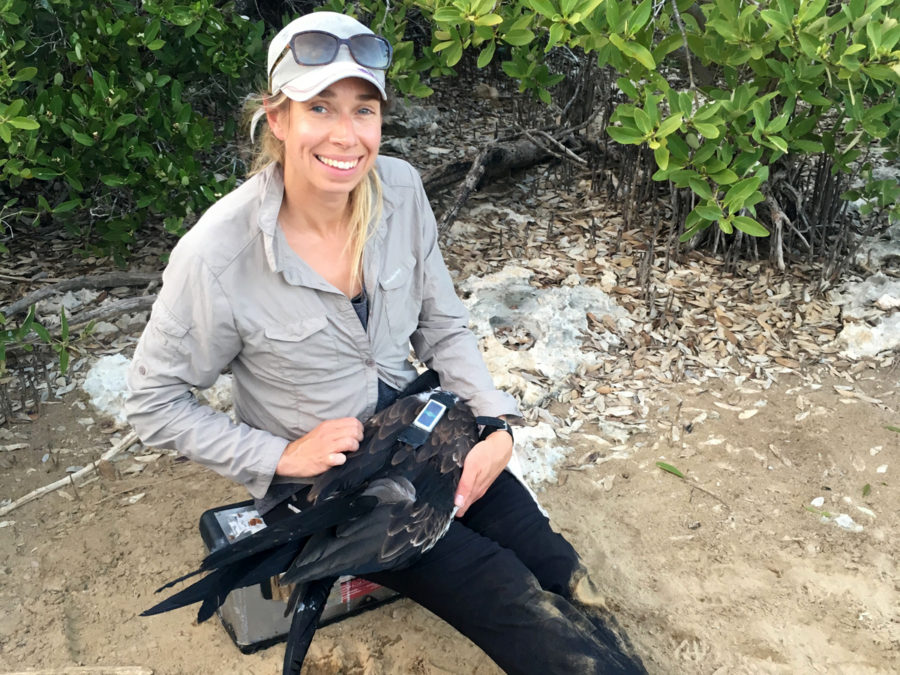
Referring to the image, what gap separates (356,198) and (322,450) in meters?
0.72

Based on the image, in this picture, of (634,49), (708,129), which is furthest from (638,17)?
(708,129)

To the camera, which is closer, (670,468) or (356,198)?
(356,198)

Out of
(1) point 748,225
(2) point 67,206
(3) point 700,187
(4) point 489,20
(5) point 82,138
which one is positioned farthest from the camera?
(2) point 67,206

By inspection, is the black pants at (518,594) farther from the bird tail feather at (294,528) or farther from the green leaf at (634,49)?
the green leaf at (634,49)

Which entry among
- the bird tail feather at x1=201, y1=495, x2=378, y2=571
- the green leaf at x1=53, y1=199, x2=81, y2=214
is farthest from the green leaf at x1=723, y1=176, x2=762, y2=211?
the green leaf at x1=53, y1=199, x2=81, y2=214

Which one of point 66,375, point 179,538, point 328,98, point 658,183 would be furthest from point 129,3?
point 658,183

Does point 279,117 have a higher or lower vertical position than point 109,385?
higher

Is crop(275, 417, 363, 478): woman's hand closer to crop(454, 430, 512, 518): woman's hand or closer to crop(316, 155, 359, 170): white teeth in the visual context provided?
crop(454, 430, 512, 518): woman's hand

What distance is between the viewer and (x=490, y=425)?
240cm

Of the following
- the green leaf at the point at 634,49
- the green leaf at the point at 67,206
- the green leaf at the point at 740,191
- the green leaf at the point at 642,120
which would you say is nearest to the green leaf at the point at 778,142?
the green leaf at the point at 740,191

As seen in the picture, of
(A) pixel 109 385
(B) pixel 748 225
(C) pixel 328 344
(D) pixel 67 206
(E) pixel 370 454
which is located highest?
(B) pixel 748 225

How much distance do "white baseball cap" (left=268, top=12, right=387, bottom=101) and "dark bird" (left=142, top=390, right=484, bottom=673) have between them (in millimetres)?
907

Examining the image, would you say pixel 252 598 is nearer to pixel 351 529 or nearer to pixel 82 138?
pixel 351 529

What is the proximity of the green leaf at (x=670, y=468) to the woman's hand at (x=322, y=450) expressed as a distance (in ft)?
5.20
